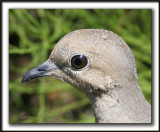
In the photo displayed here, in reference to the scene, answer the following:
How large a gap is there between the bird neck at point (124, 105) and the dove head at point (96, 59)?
5cm

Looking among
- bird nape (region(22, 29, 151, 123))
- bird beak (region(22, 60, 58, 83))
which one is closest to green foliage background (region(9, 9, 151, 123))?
bird beak (region(22, 60, 58, 83))

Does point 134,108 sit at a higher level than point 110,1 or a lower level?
lower

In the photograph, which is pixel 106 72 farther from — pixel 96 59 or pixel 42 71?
pixel 42 71

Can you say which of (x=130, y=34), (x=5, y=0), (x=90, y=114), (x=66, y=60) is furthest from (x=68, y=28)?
(x=66, y=60)

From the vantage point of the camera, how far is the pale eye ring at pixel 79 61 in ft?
7.50

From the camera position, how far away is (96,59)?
227cm

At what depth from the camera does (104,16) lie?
4531 mm

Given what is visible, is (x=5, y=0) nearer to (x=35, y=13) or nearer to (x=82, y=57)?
(x=82, y=57)

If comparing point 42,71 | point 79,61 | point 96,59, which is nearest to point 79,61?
point 79,61

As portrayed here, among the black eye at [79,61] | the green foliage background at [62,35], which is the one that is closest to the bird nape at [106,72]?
the black eye at [79,61]

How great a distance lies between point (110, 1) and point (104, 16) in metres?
1.91

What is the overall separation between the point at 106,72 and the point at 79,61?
181mm

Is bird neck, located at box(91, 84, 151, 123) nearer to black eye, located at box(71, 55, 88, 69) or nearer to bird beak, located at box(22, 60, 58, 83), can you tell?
black eye, located at box(71, 55, 88, 69)

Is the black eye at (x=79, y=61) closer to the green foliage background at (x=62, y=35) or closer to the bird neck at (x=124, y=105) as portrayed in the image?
the bird neck at (x=124, y=105)
